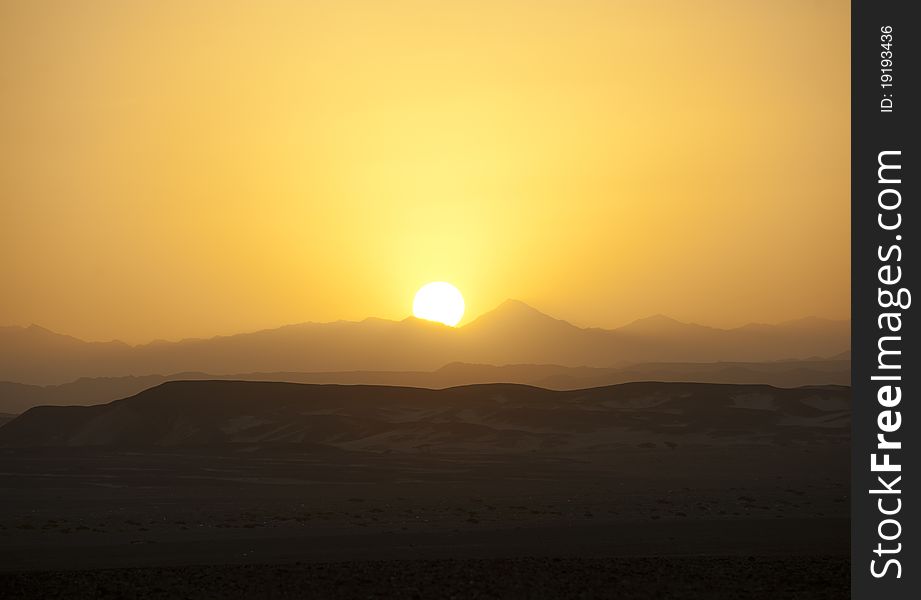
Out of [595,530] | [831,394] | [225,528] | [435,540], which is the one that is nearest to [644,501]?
[595,530]

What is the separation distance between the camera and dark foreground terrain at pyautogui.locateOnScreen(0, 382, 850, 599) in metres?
22.7

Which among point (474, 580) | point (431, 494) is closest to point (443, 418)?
point (431, 494)

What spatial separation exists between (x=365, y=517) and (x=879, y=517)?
2173 centimetres

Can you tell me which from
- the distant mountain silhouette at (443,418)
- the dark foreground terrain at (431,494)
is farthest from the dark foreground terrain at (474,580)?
the distant mountain silhouette at (443,418)

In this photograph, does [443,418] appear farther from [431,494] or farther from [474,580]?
[474,580]

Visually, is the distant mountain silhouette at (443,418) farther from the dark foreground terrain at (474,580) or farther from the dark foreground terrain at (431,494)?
the dark foreground terrain at (474,580)

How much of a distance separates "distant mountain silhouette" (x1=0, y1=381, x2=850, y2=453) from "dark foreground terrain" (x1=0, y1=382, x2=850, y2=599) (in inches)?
10.9

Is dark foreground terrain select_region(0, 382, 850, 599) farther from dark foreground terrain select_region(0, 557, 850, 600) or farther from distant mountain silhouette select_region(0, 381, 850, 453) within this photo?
distant mountain silhouette select_region(0, 381, 850, 453)

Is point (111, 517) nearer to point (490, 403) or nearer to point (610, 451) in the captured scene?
point (610, 451)

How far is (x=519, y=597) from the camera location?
20.5m

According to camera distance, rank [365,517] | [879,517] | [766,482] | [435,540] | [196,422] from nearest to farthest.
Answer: [879,517]
[435,540]
[365,517]
[766,482]
[196,422]

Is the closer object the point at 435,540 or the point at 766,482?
the point at 435,540

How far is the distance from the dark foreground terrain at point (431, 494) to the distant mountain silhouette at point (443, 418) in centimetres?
28

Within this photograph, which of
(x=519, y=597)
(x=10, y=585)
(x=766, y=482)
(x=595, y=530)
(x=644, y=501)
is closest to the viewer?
(x=519, y=597)
